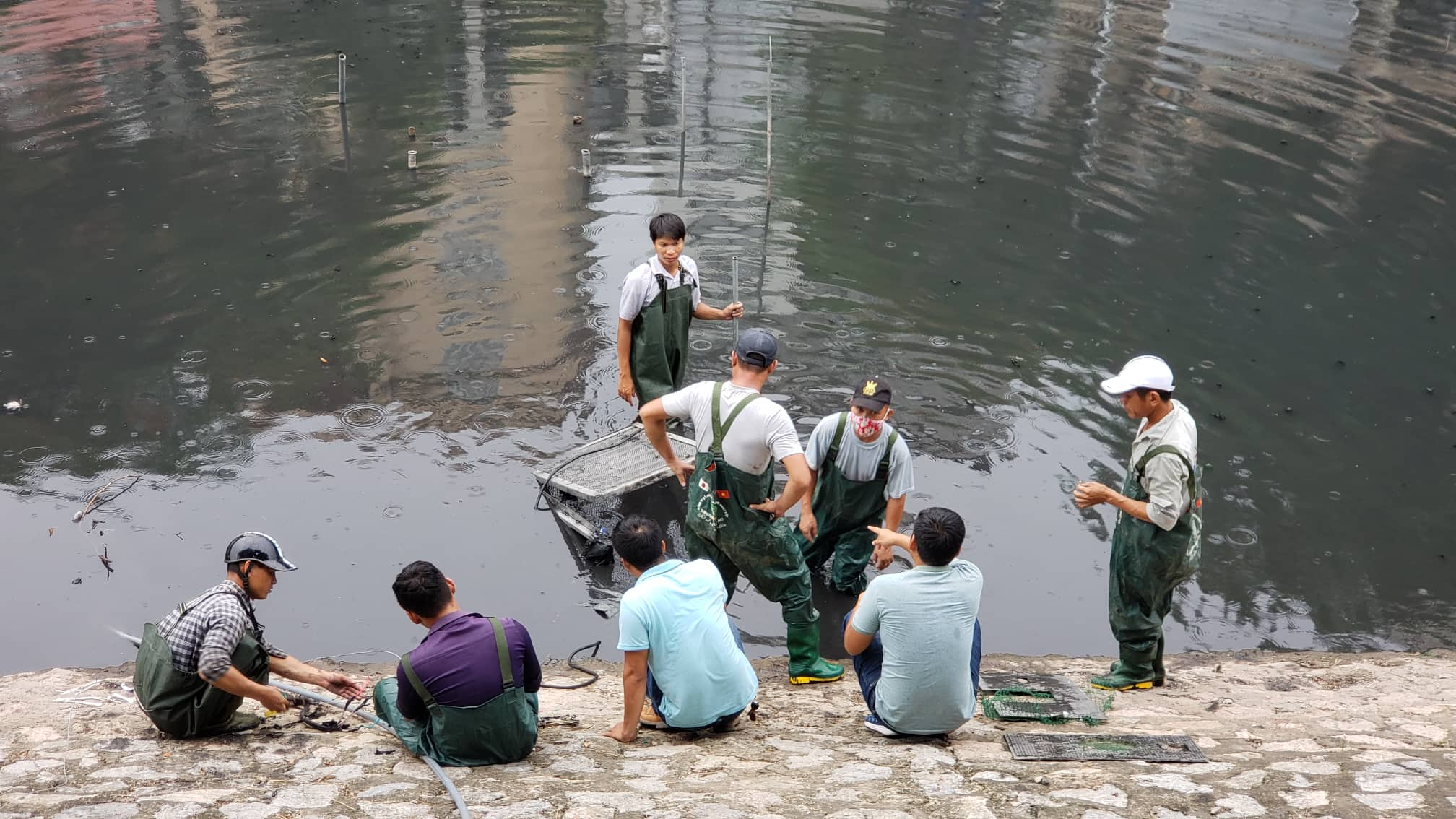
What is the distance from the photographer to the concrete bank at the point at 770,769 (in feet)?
15.0

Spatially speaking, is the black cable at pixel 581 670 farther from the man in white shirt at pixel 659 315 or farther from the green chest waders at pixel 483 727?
the man in white shirt at pixel 659 315

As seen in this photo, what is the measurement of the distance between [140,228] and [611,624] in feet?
26.8

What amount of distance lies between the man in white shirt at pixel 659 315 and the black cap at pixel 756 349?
178 centimetres

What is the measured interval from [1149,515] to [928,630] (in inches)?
55.3

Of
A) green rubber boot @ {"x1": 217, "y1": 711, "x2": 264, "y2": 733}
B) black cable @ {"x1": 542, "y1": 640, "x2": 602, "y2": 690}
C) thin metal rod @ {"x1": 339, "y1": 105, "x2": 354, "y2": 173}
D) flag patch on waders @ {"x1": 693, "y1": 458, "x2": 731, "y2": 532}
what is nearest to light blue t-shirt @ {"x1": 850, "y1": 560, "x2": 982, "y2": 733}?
flag patch on waders @ {"x1": 693, "y1": 458, "x2": 731, "y2": 532}

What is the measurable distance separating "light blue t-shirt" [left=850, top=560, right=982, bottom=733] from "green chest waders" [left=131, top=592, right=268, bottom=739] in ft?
8.94

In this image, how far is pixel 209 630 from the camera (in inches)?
202

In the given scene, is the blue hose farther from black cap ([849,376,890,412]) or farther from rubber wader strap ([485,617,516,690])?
black cap ([849,376,890,412])

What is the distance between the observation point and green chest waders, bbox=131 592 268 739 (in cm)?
520

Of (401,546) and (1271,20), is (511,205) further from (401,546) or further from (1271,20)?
(1271,20)

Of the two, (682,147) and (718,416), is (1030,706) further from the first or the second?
(682,147)

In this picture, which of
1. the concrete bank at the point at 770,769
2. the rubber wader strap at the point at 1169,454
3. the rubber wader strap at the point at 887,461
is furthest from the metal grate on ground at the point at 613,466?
the rubber wader strap at the point at 1169,454

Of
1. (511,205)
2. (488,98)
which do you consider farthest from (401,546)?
(488,98)

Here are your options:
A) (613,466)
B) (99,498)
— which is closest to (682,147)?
(613,466)
